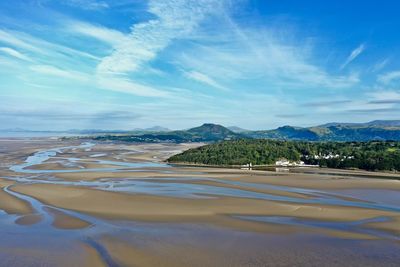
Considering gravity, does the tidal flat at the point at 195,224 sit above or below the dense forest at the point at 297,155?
below

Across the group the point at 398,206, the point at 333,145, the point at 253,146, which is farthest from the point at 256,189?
Result: the point at 333,145

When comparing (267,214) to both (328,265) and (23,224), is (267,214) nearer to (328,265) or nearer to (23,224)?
(328,265)

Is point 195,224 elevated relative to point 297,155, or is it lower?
lower

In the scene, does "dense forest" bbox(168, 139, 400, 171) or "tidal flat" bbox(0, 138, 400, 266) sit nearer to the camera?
"tidal flat" bbox(0, 138, 400, 266)

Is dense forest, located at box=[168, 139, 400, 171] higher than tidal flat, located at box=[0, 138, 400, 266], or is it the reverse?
dense forest, located at box=[168, 139, 400, 171]
